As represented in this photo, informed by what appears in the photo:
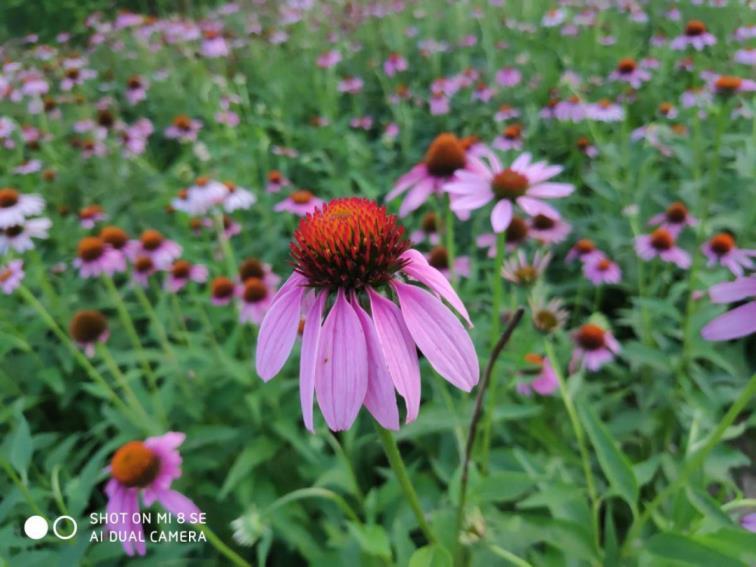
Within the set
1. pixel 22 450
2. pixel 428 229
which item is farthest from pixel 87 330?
pixel 428 229

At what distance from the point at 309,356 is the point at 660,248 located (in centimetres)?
126

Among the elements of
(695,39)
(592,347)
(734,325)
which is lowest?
(592,347)

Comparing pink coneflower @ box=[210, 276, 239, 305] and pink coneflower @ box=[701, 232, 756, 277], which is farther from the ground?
pink coneflower @ box=[701, 232, 756, 277]

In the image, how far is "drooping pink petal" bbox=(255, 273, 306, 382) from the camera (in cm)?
48

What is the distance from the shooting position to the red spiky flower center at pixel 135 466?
778 mm

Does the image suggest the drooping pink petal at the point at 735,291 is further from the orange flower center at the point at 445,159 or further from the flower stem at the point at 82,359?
the flower stem at the point at 82,359

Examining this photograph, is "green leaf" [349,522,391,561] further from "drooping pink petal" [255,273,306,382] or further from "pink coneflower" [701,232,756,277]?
"pink coneflower" [701,232,756,277]

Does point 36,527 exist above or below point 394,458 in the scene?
below

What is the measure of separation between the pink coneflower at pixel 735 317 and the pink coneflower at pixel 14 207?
1.75 metres

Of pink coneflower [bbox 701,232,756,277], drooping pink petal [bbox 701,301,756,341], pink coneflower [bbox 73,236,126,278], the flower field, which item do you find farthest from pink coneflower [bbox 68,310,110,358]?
pink coneflower [bbox 701,232,756,277]

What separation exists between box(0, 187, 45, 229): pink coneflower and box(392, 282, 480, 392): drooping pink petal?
153cm

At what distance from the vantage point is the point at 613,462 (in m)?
0.66

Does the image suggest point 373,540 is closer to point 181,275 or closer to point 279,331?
point 279,331

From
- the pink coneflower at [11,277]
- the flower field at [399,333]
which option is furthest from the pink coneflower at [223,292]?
the pink coneflower at [11,277]
